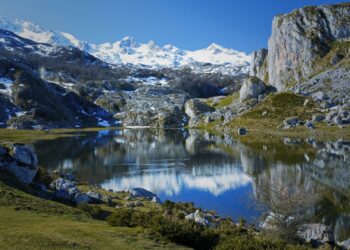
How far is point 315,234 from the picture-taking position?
33.8 m

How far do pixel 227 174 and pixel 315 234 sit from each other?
150 ft

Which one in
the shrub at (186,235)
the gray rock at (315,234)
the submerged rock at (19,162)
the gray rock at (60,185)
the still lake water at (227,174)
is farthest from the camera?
the still lake water at (227,174)

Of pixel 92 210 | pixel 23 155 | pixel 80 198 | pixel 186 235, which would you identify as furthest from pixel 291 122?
pixel 186 235

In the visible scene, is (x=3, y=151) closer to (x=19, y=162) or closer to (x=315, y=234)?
(x=19, y=162)

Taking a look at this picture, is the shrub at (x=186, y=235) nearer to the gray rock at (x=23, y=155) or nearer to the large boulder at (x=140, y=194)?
the gray rock at (x=23, y=155)

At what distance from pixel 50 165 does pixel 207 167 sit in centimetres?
3682

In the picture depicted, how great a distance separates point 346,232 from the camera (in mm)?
40062

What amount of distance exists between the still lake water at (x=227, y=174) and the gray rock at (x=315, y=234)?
507 cm

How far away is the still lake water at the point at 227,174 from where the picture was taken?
50.8 metres

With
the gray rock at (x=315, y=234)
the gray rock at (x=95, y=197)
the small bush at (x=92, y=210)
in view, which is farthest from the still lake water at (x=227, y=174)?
the small bush at (x=92, y=210)

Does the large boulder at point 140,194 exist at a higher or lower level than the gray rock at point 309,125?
lower

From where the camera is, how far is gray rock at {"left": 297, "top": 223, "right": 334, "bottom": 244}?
1303 inches

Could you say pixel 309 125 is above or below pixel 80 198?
above

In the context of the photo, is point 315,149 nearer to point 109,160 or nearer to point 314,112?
point 109,160
